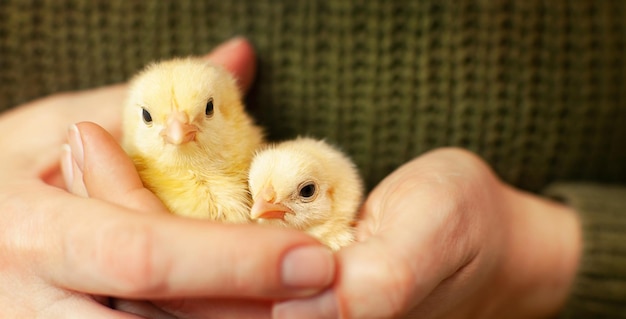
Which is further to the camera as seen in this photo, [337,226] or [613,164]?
[613,164]

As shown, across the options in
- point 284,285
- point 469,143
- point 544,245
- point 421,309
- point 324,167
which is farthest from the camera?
point 469,143

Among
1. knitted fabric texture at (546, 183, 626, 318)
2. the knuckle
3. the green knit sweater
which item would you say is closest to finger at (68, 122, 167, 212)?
the knuckle

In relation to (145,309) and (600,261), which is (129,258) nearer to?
(145,309)

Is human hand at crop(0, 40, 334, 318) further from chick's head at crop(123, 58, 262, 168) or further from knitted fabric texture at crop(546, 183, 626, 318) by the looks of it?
knitted fabric texture at crop(546, 183, 626, 318)

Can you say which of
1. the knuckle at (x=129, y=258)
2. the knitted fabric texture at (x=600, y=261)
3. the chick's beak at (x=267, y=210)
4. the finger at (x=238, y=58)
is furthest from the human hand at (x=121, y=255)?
the knitted fabric texture at (x=600, y=261)

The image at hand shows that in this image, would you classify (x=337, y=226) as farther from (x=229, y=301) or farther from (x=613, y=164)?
(x=613, y=164)

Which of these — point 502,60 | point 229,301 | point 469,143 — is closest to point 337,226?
point 229,301

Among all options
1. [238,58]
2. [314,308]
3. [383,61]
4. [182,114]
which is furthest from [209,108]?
[383,61]
